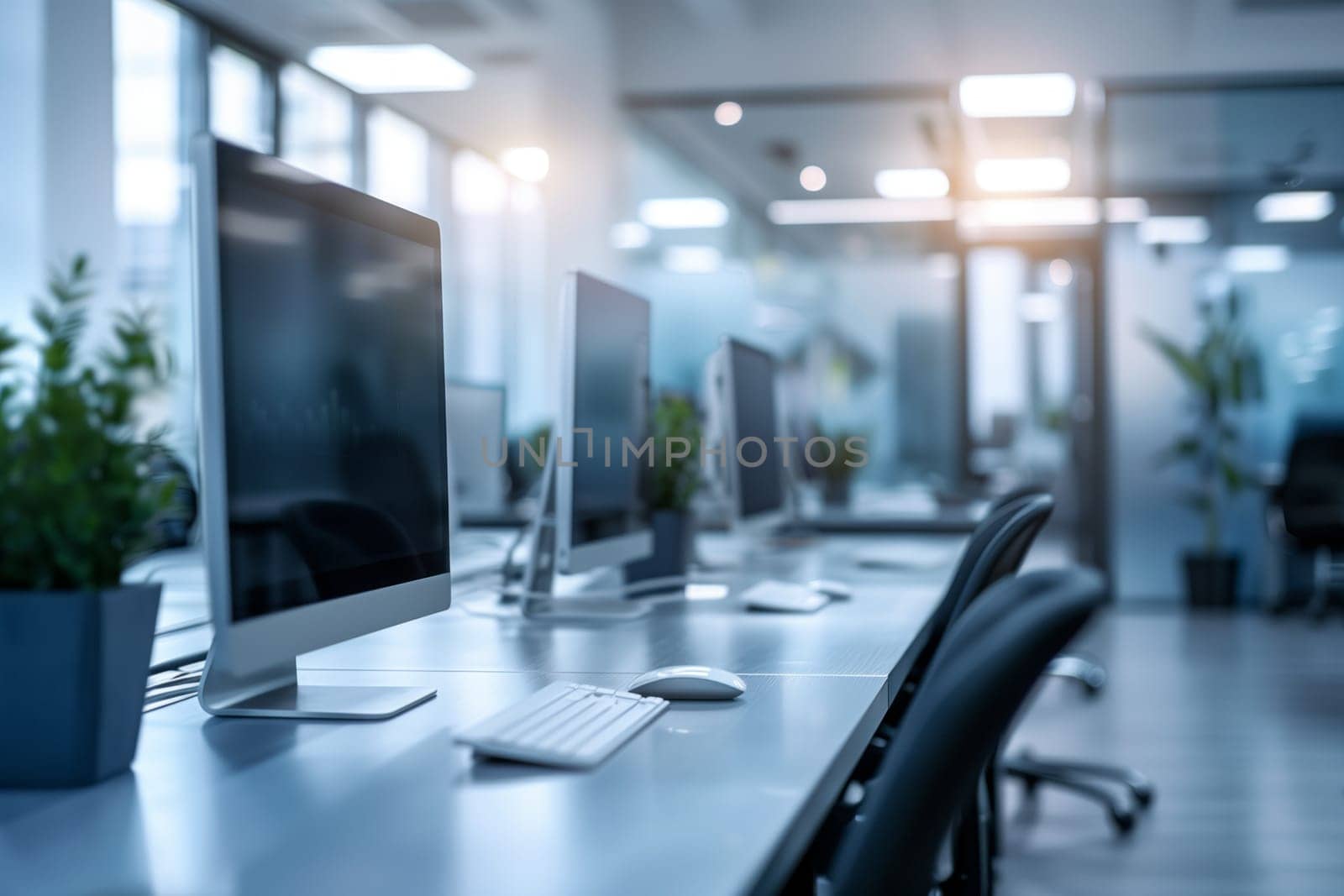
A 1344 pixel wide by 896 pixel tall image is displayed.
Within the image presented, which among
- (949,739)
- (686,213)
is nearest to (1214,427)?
(686,213)

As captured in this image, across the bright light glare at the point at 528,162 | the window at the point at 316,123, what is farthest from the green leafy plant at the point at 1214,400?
the window at the point at 316,123

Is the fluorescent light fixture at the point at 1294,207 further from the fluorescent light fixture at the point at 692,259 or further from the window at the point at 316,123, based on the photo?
the window at the point at 316,123

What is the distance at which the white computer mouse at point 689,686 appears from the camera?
4.85ft

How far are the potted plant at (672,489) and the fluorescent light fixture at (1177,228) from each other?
5.80m

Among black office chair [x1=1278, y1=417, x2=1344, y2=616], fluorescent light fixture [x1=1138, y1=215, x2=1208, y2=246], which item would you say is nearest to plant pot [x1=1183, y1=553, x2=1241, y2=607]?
black office chair [x1=1278, y1=417, x2=1344, y2=616]

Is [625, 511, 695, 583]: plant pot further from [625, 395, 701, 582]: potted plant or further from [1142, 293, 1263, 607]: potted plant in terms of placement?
[1142, 293, 1263, 607]: potted plant

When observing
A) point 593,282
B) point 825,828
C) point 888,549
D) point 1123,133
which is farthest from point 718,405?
point 1123,133

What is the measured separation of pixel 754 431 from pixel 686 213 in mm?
4987

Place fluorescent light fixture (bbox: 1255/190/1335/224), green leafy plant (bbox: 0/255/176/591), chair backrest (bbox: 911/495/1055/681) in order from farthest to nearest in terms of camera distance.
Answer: fluorescent light fixture (bbox: 1255/190/1335/224)
chair backrest (bbox: 911/495/1055/681)
green leafy plant (bbox: 0/255/176/591)

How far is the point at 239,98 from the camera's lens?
5.51 meters

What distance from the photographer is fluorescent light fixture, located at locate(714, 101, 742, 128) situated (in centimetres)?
747

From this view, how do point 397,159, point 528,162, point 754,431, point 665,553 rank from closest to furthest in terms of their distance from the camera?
point 665,553 < point 754,431 < point 397,159 < point 528,162

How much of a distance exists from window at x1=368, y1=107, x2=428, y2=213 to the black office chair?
5181 millimetres

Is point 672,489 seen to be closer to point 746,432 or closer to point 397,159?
point 746,432
